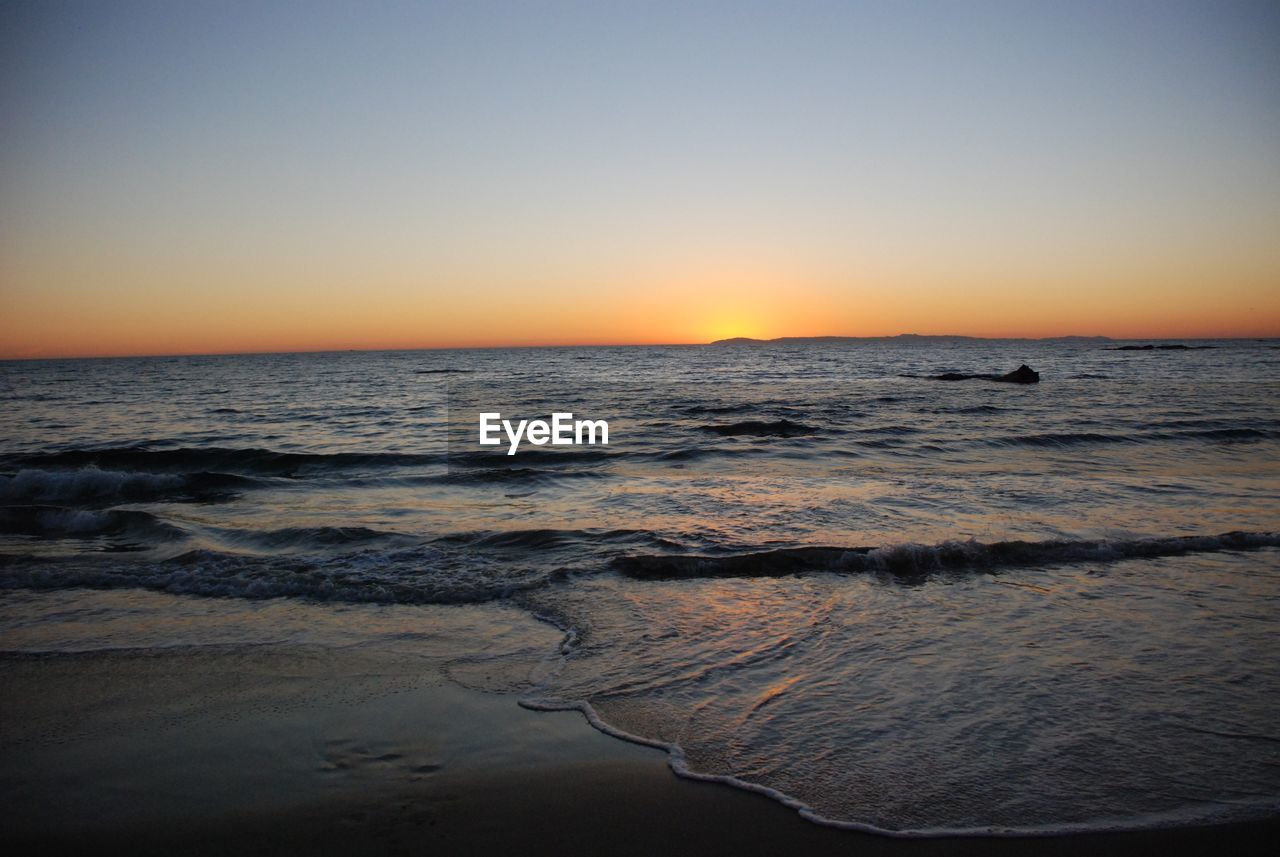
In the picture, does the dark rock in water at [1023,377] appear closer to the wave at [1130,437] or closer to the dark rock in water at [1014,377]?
the dark rock in water at [1014,377]

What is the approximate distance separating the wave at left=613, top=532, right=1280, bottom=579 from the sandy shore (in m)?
3.22

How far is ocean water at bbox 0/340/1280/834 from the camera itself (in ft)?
12.1

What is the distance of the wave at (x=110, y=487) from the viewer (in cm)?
1243

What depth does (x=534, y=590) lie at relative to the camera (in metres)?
6.86

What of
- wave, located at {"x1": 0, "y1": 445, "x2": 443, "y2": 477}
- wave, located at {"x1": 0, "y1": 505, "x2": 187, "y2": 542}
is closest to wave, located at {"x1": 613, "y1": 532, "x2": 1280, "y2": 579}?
wave, located at {"x1": 0, "y1": 505, "x2": 187, "y2": 542}

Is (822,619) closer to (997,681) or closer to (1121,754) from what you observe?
(997,681)

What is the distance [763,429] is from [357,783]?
18004mm

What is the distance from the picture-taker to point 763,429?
68.1 ft

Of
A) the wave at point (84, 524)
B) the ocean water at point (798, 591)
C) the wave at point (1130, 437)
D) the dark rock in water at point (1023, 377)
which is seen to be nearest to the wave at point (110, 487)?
the ocean water at point (798, 591)

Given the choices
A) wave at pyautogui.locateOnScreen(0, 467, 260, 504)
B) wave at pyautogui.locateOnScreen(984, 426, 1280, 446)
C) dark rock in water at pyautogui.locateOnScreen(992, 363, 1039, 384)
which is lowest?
wave at pyautogui.locateOnScreen(0, 467, 260, 504)

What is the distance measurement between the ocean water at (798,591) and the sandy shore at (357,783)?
19 centimetres

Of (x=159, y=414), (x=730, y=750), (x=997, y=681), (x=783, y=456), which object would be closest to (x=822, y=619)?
(x=997, y=681)

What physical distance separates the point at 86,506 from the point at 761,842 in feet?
42.0

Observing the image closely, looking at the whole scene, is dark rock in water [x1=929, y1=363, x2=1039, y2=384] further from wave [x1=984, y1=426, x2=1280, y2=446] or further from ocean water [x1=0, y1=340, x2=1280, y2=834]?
ocean water [x1=0, y1=340, x2=1280, y2=834]
